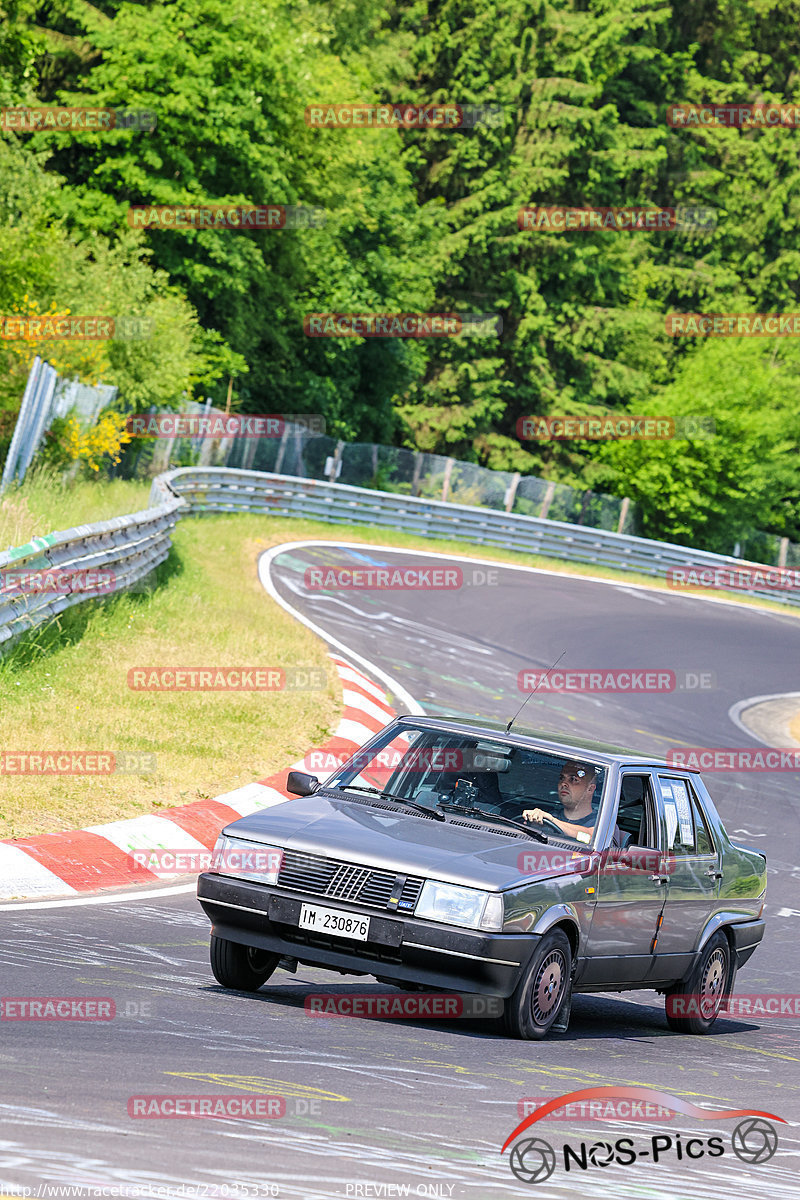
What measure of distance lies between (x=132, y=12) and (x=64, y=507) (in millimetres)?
29028

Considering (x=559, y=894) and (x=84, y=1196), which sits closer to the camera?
(x=84, y=1196)

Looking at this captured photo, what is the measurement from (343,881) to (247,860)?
0.50 metres

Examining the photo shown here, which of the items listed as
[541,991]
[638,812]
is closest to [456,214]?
[638,812]

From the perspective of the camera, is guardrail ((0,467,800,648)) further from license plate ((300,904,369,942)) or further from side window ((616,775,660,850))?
license plate ((300,904,369,942))

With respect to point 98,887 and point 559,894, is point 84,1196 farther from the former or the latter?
point 98,887

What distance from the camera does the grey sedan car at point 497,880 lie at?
22.2ft

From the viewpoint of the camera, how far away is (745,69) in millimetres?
80500

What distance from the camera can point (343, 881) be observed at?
6.89 metres

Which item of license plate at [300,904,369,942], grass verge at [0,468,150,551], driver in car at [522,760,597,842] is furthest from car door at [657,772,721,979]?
grass verge at [0,468,150,551]

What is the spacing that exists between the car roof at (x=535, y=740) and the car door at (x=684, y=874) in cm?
28

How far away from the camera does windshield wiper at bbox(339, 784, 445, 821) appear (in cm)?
765

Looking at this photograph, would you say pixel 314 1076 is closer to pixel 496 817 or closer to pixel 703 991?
pixel 496 817

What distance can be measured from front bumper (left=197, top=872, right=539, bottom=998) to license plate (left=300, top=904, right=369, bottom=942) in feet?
0.07

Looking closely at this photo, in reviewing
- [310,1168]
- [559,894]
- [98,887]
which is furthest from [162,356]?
[310,1168]
